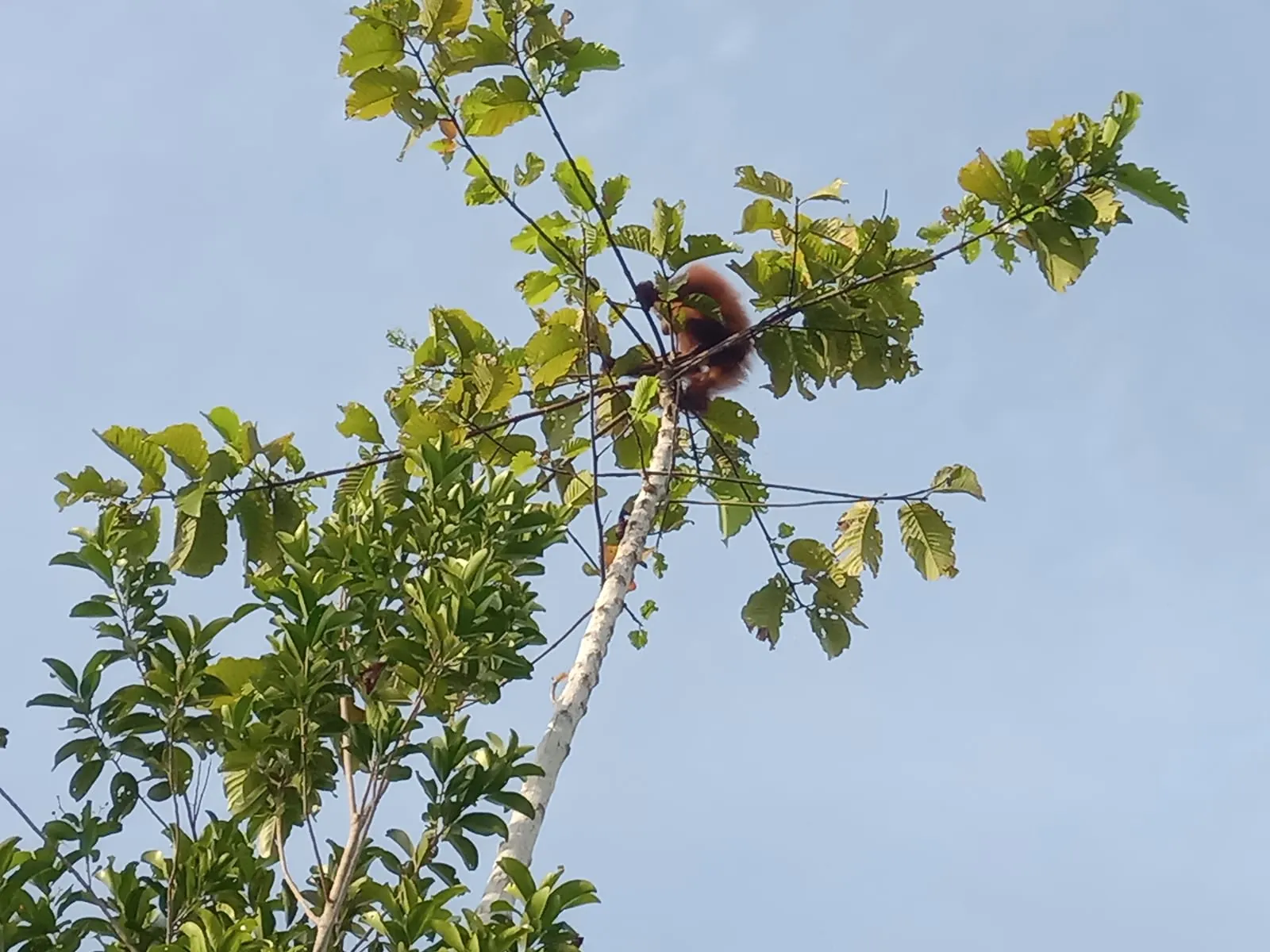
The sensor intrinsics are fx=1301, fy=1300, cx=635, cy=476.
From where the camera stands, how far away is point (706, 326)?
4.63 metres

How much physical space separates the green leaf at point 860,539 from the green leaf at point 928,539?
109 millimetres

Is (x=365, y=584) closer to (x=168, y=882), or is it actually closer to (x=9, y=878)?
(x=168, y=882)

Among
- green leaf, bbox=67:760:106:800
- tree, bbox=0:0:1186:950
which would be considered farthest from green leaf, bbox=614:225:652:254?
green leaf, bbox=67:760:106:800

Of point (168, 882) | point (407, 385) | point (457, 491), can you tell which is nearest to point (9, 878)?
point (168, 882)

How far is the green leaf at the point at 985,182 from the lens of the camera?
13.7 feet

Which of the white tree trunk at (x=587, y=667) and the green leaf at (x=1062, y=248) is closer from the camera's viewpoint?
the white tree trunk at (x=587, y=667)

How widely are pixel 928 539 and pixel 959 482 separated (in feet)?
0.79

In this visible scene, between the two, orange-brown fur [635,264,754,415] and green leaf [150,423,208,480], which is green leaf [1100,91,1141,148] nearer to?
orange-brown fur [635,264,754,415]

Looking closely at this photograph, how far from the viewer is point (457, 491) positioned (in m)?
2.89

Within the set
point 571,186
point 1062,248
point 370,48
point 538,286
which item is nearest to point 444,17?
point 370,48

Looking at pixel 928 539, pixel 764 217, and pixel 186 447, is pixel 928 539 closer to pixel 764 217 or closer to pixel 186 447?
pixel 764 217

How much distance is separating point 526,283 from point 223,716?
8.07ft

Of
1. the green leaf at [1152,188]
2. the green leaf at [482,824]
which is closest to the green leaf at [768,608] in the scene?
the green leaf at [1152,188]

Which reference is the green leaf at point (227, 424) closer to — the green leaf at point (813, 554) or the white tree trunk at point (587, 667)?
the white tree trunk at point (587, 667)
